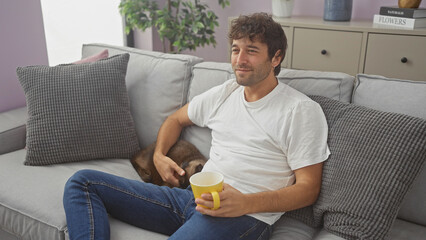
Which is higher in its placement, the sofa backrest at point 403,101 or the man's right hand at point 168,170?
the sofa backrest at point 403,101

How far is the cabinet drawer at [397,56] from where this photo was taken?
8.06ft

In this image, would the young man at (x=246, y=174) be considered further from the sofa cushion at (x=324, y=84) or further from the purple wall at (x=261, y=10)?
the purple wall at (x=261, y=10)

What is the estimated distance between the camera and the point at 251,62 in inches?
57.2

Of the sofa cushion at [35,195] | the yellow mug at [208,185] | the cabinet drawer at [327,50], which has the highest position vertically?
the cabinet drawer at [327,50]

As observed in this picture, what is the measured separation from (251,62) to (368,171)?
542 millimetres

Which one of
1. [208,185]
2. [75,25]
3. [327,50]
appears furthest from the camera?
[75,25]

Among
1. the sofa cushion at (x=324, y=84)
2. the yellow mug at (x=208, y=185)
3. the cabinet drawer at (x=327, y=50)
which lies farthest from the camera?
the cabinet drawer at (x=327, y=50)

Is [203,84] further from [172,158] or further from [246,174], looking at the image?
[246,174]

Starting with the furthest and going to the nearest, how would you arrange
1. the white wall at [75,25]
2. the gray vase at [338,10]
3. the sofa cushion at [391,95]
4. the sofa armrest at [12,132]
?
the white wall at [75,25]
the gray vase at [338,10]
the sofa armrest at [12,132]
the sofa cushion at [391,95]

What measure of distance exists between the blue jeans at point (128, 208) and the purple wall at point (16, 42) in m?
1.09

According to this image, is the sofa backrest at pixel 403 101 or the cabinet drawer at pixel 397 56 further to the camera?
the cabinet drawer at pixel 397 56

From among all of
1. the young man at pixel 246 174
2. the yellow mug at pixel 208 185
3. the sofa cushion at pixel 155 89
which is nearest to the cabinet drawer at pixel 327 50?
the sofa cushion at pixel 155 89

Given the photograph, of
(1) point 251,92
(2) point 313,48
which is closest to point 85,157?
(1) point 251,92

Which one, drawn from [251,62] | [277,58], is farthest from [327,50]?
[251,62]
